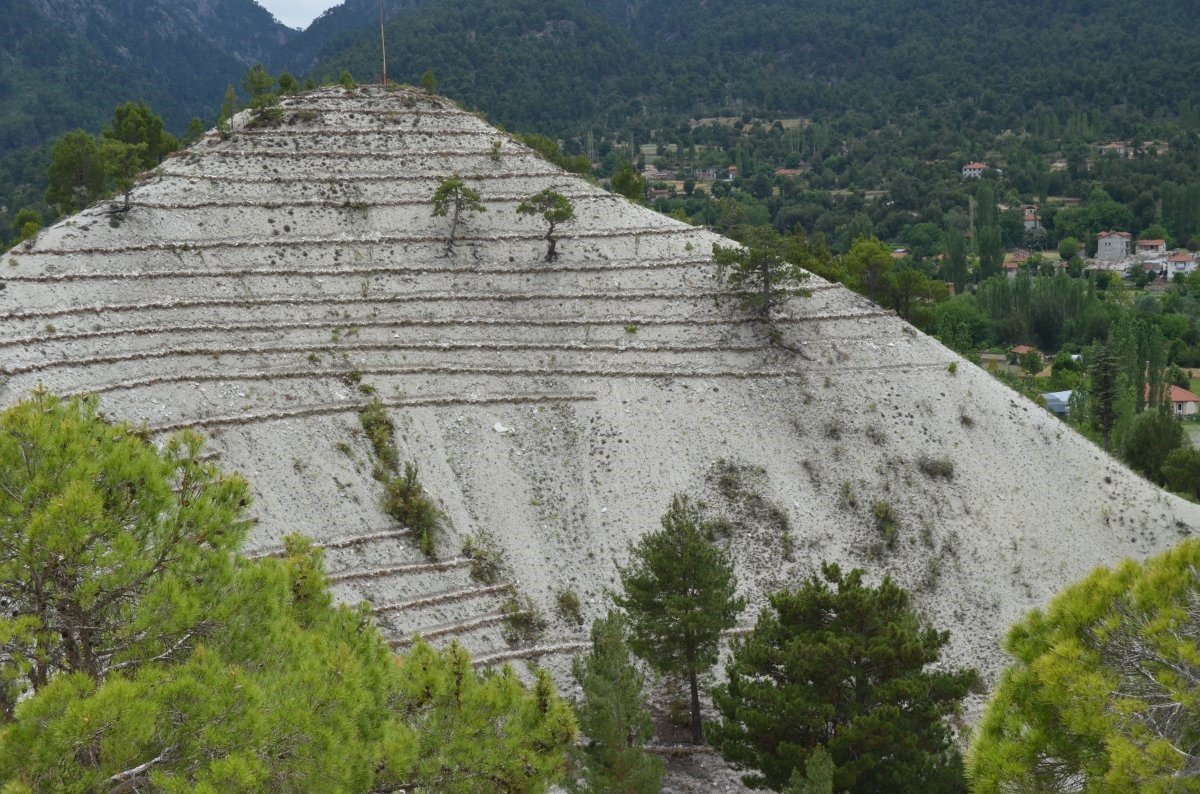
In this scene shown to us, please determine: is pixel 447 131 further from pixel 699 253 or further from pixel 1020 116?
pixel 1020 116

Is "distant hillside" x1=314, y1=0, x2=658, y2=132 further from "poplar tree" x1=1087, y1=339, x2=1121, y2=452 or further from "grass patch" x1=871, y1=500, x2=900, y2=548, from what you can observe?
"grass patch" x1=871, y1=500, x2=900, y2=548

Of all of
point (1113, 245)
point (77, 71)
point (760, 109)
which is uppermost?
point (77, 71)

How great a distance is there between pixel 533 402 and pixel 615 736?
19740mm

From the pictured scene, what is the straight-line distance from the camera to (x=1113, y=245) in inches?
4963

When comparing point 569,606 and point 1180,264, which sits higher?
point 569,606

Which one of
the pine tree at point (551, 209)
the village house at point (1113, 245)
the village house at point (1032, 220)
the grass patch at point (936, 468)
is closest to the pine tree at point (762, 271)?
the pine tree at point (551, 209)

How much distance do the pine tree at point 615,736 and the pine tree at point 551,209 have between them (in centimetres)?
2640

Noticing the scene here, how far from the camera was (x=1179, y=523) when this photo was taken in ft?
126

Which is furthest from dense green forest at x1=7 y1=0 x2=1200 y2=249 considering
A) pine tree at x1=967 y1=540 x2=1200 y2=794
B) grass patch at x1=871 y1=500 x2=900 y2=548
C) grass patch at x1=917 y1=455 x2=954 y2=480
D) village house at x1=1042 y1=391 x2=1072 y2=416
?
pine tree at x1=967 y1=540 x2=1200 y2=794

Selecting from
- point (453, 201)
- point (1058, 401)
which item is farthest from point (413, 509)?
point (1058, 401)

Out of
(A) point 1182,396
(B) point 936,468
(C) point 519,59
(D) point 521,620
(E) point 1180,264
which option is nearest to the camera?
(D) point 521,620

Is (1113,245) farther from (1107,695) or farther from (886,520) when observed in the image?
(1107,695)

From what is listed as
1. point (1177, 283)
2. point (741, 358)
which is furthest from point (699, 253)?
point (1177, 283)

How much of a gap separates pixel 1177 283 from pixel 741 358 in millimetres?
84259
